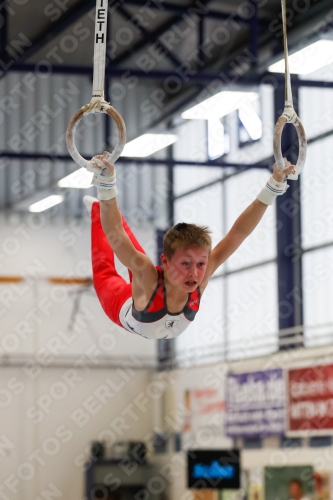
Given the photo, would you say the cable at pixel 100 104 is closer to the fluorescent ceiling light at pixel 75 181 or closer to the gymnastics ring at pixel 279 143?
the gymnastics ring at pixel 279 143

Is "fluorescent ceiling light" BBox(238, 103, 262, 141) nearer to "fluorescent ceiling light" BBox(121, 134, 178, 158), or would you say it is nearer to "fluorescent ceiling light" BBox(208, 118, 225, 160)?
"fluorescent ceiling light" BBox(208, 118, 225, 160)

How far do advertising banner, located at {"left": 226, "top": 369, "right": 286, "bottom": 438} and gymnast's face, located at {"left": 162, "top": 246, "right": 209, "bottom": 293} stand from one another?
673 centimetres

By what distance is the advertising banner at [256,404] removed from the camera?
10.0m

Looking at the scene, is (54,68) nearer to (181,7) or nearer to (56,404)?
(181,7)

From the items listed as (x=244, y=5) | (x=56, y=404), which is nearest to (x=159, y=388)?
(x=56, y=404)

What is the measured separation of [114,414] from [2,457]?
215 centimetres

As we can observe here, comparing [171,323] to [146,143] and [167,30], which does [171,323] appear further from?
[167,30]

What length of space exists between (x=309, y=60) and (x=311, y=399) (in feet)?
12.4

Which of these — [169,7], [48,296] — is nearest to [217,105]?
[169,7]

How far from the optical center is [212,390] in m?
11.8

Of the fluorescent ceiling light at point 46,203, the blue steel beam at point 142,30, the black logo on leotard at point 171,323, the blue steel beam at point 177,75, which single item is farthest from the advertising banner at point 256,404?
the black logo on leotard at point 171,323

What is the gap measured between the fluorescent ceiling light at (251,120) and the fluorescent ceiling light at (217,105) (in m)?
2.31

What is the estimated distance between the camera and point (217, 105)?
8.50m

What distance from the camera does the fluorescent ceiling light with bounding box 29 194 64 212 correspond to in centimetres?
1370
